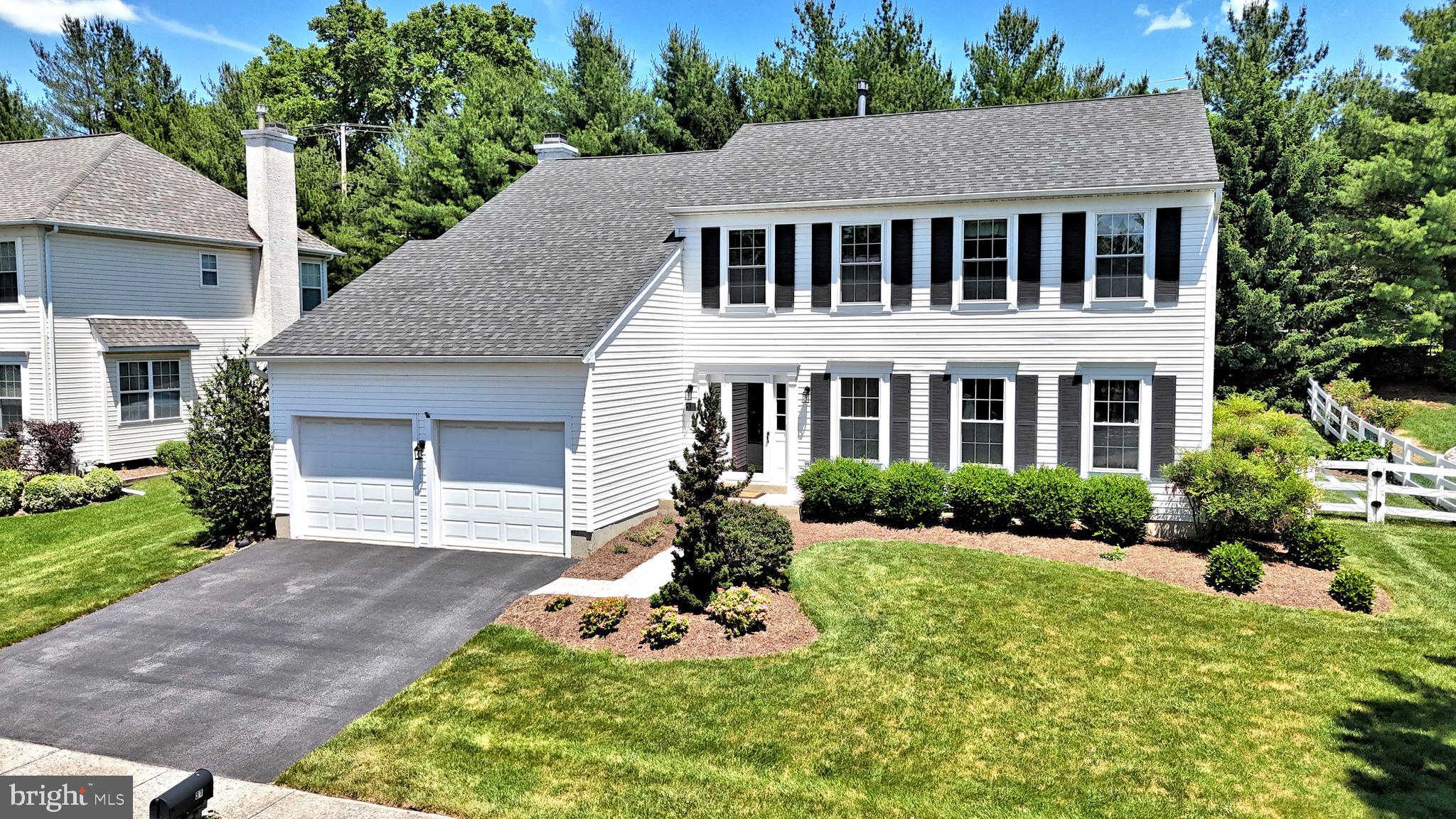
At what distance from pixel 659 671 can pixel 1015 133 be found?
46.6 ft

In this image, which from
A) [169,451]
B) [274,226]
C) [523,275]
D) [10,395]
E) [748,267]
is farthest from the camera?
[274,226]

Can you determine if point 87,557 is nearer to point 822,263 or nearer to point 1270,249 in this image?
point 822,263

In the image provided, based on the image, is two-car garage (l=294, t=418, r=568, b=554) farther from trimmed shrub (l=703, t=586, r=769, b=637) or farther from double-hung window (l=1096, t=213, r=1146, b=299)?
double-hung window (l=1096, t=213, r=1146, b=299)

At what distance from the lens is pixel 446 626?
11984 millimetres

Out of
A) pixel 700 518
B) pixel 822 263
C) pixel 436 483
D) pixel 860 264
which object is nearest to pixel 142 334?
pixel 436 483

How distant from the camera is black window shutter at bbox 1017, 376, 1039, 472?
55.2ft

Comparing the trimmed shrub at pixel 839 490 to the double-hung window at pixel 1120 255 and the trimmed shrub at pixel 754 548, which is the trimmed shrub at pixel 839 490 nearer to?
the trimmed shrub at pixel 754 548

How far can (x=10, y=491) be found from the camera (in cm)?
1909

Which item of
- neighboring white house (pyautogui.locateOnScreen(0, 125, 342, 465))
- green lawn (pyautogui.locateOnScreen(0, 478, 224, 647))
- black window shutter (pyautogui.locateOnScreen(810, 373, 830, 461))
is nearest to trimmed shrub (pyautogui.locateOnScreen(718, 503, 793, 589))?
black window shutter (pyautogui.locateOnScreen(810, 373, 830, 461))

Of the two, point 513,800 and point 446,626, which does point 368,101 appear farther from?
point 513,800

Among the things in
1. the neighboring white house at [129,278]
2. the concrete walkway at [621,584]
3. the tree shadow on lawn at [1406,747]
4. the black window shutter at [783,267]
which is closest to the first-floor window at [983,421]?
the black window shutter at [783,267]

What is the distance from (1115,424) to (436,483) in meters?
12.2

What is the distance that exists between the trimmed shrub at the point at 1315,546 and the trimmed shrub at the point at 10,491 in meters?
24.3

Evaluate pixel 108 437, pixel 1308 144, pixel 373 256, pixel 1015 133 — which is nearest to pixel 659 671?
pixel 1015 133
